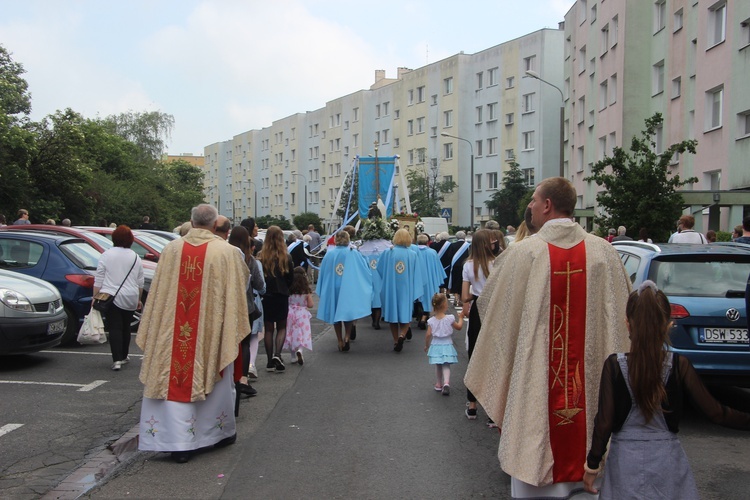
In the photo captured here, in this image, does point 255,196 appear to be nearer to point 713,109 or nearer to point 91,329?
point 713,109

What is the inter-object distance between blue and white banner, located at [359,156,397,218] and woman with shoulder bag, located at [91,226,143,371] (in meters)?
14.9

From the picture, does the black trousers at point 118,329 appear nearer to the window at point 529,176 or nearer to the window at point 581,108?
the window at point 581,108

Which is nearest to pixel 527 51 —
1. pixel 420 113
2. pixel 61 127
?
pixel 420 113

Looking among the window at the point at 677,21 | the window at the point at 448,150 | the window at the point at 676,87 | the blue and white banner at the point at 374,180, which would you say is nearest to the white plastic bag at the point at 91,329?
the blue and white banner at the point at 374,180

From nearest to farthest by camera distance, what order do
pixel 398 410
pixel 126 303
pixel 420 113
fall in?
1. pixel 398 410
2. pixel 126 303
3. pixel 420 113

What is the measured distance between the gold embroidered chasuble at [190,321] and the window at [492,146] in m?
51.4

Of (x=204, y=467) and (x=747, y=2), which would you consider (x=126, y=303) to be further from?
(x=747, y=2)

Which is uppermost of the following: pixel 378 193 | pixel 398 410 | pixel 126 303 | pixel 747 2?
pixel 747 2

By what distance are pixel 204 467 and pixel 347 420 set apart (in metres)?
1.81

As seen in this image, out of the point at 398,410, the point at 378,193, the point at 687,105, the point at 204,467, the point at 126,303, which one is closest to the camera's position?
the point at 204,467

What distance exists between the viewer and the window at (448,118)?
197 feet

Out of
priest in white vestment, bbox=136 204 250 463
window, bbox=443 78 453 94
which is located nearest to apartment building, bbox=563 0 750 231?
priest in white vestment, bbox=136 204 250 463

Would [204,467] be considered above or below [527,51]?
below

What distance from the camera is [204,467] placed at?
19.0ft
